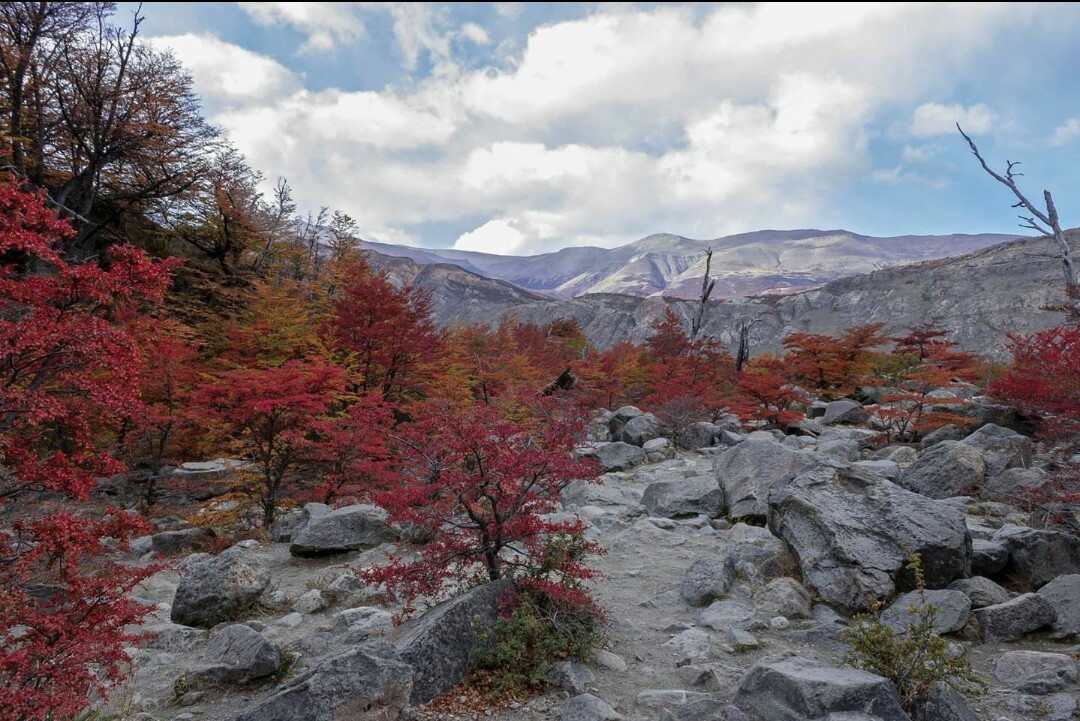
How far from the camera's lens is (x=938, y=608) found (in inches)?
188

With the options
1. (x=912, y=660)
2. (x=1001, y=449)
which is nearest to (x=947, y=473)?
(x=1001, y=449)

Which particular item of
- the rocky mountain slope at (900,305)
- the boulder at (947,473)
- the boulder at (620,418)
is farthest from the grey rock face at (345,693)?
the rocky mountain slope at (900,305)

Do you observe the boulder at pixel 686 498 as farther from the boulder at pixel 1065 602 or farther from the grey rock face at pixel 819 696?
the grey rock face at pixel 819 696

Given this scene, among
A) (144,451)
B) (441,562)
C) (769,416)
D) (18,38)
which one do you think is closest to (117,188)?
(18,38)

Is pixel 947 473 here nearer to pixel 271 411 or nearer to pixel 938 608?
pixel 938 608

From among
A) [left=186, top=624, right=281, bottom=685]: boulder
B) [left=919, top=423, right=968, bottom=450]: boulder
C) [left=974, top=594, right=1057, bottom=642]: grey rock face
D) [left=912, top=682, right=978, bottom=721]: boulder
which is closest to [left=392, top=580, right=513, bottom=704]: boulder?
[left=186, top=624, right=281, bottom=685]: boulder

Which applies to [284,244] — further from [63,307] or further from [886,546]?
[886,546]

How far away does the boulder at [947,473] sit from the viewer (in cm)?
848

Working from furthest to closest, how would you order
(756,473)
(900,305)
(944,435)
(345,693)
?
(900,305)
(944,435)
(756,473)
(345,693)

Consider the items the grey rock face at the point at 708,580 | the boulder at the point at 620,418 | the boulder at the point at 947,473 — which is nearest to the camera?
the grey rock face at the point at 708,580

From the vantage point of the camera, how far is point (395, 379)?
1466cm

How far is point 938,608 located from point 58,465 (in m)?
7.21

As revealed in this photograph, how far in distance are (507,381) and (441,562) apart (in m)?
13.7

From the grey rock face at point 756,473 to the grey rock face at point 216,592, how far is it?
22.0 ft
